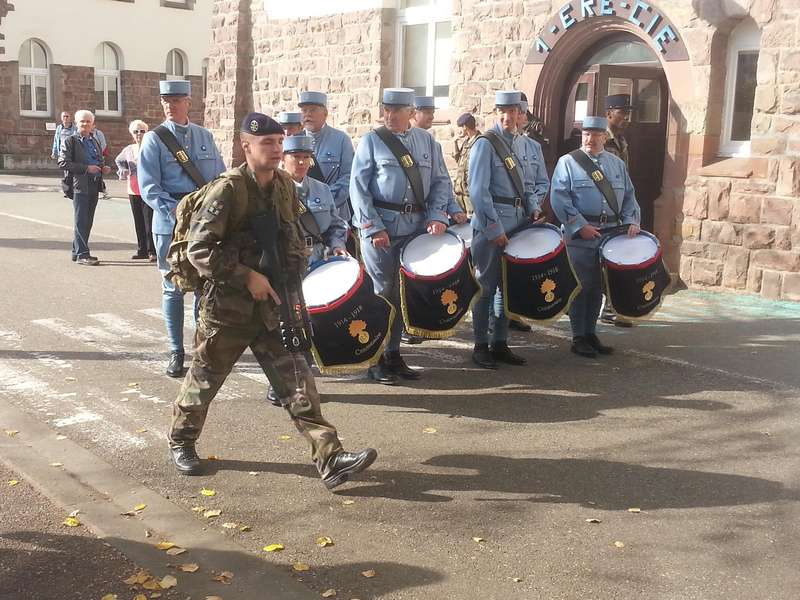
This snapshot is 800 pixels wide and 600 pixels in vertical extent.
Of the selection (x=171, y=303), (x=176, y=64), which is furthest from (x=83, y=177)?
(x=176, y=64)

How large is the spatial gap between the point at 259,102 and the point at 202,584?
49.6ft

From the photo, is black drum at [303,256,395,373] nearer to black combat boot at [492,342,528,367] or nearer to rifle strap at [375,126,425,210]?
rifle strap at [375,126,425,210]

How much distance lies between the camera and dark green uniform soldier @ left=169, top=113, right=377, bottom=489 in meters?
4.80

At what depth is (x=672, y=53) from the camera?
1124 centimetres

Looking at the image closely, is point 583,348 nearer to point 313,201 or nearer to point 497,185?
point 497,185

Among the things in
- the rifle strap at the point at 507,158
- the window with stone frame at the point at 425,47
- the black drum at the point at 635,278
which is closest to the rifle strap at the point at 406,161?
the rifle strap at the point at 507,158

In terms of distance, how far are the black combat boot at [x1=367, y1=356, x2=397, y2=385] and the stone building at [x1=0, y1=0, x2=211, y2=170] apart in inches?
1200

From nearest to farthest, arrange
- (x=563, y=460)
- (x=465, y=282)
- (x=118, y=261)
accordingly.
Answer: (x=563, y=460) → (x=465, y=282) → (x=118, y=261)

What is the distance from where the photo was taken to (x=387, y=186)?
714cm

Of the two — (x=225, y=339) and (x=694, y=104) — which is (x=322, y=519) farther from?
(x=694, y=104)

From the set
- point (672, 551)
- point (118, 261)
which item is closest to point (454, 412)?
point (672, 551)

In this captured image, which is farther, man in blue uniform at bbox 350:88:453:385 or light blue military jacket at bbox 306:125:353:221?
light blue military jacket at bbox 306:125:353:221

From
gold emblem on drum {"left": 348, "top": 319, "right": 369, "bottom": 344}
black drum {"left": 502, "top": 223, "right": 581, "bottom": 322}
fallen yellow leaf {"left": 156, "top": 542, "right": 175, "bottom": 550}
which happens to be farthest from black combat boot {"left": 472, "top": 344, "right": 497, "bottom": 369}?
fallen yellow leaf {"left": 156, "top": 542, "right": 175, "bottom": 550}

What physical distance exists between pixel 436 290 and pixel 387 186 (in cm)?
95
